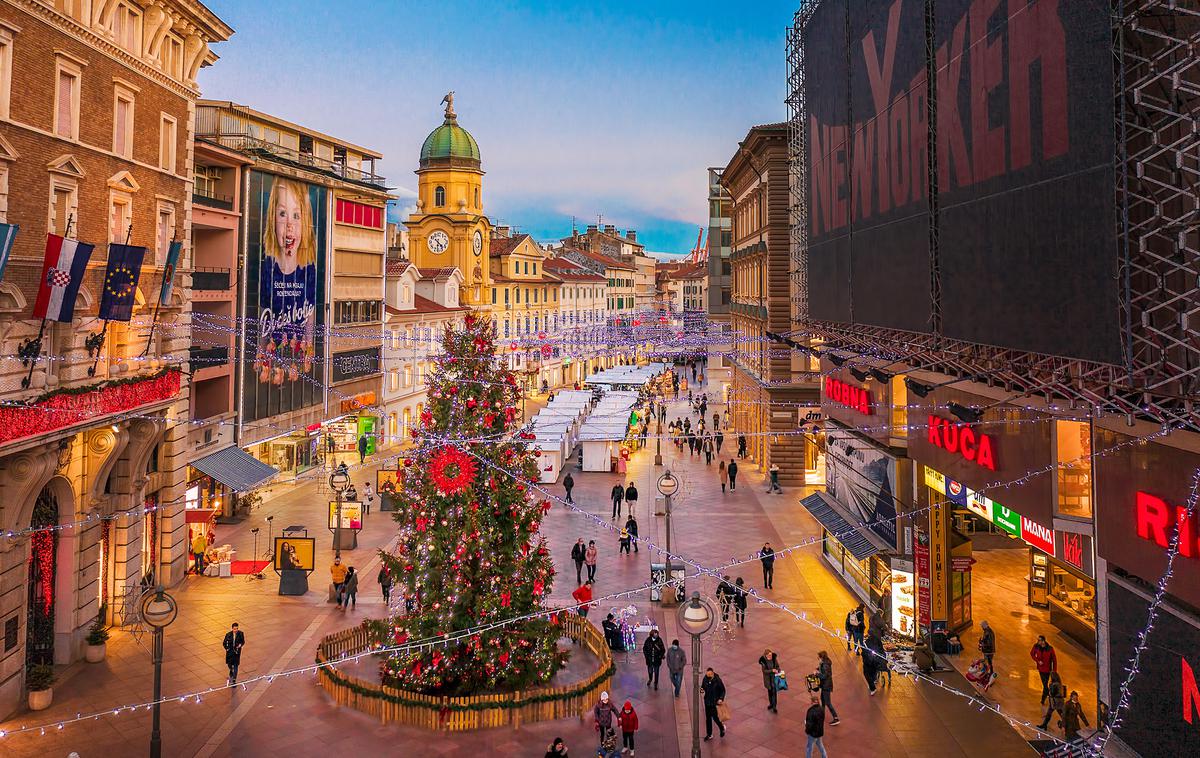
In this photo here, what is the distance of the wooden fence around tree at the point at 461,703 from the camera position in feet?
50.8

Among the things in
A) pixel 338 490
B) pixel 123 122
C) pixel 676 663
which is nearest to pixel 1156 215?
pixel 676 663

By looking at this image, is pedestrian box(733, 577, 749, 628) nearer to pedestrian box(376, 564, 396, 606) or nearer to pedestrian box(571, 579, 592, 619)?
pedestrian box(571, 579, 592, 619)

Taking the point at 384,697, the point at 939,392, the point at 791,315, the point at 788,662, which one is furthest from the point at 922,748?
the point at 791,315

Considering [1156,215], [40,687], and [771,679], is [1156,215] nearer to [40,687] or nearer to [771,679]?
[771,679]

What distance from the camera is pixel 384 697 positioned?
15.8m

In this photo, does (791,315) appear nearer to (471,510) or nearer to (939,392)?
(939,392)

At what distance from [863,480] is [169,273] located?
62.6ft

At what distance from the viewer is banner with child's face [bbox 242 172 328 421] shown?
32688 millimetres

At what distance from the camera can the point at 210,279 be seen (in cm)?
3034

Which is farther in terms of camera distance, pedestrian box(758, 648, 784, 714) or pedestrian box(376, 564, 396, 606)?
pedestrian box(376, 564, 396, 606)

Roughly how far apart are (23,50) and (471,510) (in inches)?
478

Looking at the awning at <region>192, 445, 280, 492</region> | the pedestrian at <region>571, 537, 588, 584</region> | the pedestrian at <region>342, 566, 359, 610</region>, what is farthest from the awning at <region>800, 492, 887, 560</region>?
the awning at <region>192, 445, 280, 492</region>

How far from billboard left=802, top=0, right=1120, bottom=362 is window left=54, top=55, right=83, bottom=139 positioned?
57.0 ft

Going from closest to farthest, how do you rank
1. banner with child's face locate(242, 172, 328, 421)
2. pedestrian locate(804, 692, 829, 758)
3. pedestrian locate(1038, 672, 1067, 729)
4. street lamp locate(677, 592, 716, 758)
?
street lamp locate(677, 592, 716, 758)
pedestrian locate(804, 692, 829, 758)
pedestrian locate(1038, 672, 1067, 729)
banner with child's face locate(242, 172, 328, 421)
